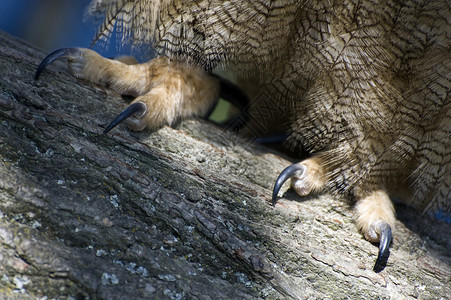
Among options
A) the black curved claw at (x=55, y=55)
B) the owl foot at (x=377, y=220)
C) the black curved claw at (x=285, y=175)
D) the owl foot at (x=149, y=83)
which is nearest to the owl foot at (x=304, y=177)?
the black curved claw at (x=285, y=175)

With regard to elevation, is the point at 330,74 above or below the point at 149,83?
above

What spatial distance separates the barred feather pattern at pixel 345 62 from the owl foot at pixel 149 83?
0.10 metres

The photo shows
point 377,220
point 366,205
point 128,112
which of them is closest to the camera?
point 128,112

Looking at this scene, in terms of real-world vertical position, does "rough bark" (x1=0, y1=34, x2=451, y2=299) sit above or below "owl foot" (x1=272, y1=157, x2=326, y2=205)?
below

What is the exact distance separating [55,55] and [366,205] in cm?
131

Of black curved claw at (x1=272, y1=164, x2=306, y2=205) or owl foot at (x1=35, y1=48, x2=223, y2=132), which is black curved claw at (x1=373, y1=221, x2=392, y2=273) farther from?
owl foot at (x1=35, y1=48, x2=223, y2=132)

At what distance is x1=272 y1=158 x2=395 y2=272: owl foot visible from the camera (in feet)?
4.91

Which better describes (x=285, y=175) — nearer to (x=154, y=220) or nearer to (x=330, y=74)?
(x=330, y=74)

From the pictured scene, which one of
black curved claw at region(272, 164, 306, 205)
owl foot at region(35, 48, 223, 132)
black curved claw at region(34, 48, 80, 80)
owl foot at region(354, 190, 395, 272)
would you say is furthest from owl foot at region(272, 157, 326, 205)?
black curved claw at region(34, 48, 80, 80)

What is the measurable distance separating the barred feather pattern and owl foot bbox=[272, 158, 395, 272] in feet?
0.17

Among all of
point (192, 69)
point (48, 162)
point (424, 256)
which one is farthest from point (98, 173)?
point (424, 256)

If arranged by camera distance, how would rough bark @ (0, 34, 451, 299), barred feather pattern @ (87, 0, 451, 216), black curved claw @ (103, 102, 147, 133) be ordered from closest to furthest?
rough bark @ (0, 34, 451, 299), black curved claw @ (103, 102, 147, 133), barred feather pattern @ (87, 0, 451, 216)

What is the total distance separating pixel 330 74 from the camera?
5.33ft

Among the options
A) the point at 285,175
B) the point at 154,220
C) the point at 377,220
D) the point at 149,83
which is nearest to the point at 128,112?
the point at 149,83
